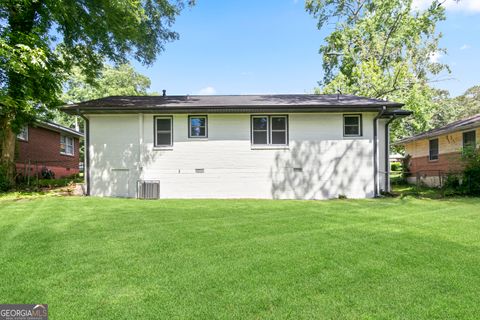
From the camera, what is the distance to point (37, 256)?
4.58m

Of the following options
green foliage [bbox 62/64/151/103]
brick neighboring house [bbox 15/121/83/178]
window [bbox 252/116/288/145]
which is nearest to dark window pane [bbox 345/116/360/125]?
window [bbox 252/116/288/145]

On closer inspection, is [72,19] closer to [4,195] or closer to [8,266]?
[4,195]

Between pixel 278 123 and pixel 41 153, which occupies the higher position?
pixel 278 123

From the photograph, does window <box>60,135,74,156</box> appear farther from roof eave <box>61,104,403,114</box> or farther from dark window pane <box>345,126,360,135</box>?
dark window pane <box>345,126,360,135</box>

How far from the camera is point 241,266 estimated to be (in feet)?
13.9

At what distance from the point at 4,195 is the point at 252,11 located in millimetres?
15442

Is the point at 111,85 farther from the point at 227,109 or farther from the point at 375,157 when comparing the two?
the point at 375,157

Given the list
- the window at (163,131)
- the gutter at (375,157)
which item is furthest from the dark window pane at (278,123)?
the window at (163,131)

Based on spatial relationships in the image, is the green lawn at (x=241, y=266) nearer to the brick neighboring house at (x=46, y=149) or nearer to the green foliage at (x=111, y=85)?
the brick neighboring house at (x=46, y=149)

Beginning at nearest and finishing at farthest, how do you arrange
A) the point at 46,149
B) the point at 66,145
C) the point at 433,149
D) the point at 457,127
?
the point at 457,127
the point at 433,149
the point at 46,149
the point at 66,145

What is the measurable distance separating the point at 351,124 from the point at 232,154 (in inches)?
193

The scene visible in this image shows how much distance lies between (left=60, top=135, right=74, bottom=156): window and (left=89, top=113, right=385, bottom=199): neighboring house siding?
37.5 ft

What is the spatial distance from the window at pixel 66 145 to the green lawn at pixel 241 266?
15.8 metres

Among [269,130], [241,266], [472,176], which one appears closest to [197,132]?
[269,130]
